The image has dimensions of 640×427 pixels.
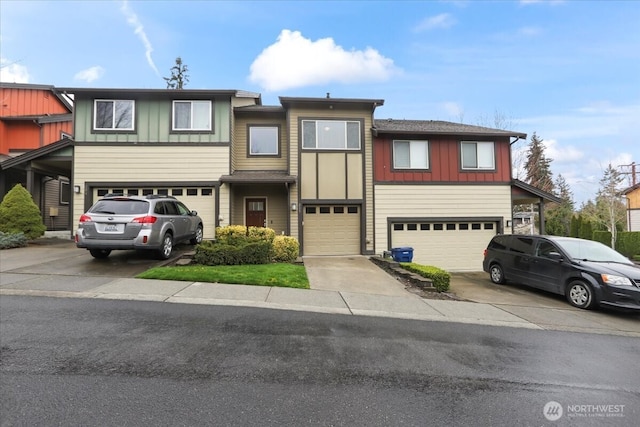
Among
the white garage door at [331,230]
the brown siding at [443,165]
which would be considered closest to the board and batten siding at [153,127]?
the white garage door at [331,230]

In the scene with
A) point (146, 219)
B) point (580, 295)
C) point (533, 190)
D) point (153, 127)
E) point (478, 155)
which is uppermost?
point (153, 127)

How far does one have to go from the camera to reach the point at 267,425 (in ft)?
8.73

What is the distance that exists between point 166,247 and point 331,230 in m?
6.75

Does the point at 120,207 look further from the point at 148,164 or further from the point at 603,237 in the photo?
the point at 603,237

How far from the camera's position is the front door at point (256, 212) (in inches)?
580

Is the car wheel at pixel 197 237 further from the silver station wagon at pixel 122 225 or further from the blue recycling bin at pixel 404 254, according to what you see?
the blue recycling bin at pixel 404 254

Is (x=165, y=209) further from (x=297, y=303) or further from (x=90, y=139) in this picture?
(x=90, y=139)

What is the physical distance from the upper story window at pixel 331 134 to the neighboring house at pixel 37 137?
1062 centimetres

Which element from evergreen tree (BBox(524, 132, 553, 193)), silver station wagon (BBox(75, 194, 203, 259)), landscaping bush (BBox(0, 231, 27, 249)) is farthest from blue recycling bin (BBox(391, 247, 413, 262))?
evergreen tree (BBox(524, 132, 553, 193))

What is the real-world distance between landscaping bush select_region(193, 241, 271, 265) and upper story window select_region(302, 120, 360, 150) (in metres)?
5.59

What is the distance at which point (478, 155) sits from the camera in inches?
584

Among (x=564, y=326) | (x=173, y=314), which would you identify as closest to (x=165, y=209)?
(x=173, y=314)

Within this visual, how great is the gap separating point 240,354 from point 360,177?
35.9ft

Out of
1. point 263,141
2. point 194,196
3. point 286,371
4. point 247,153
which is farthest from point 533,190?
point 286,371
